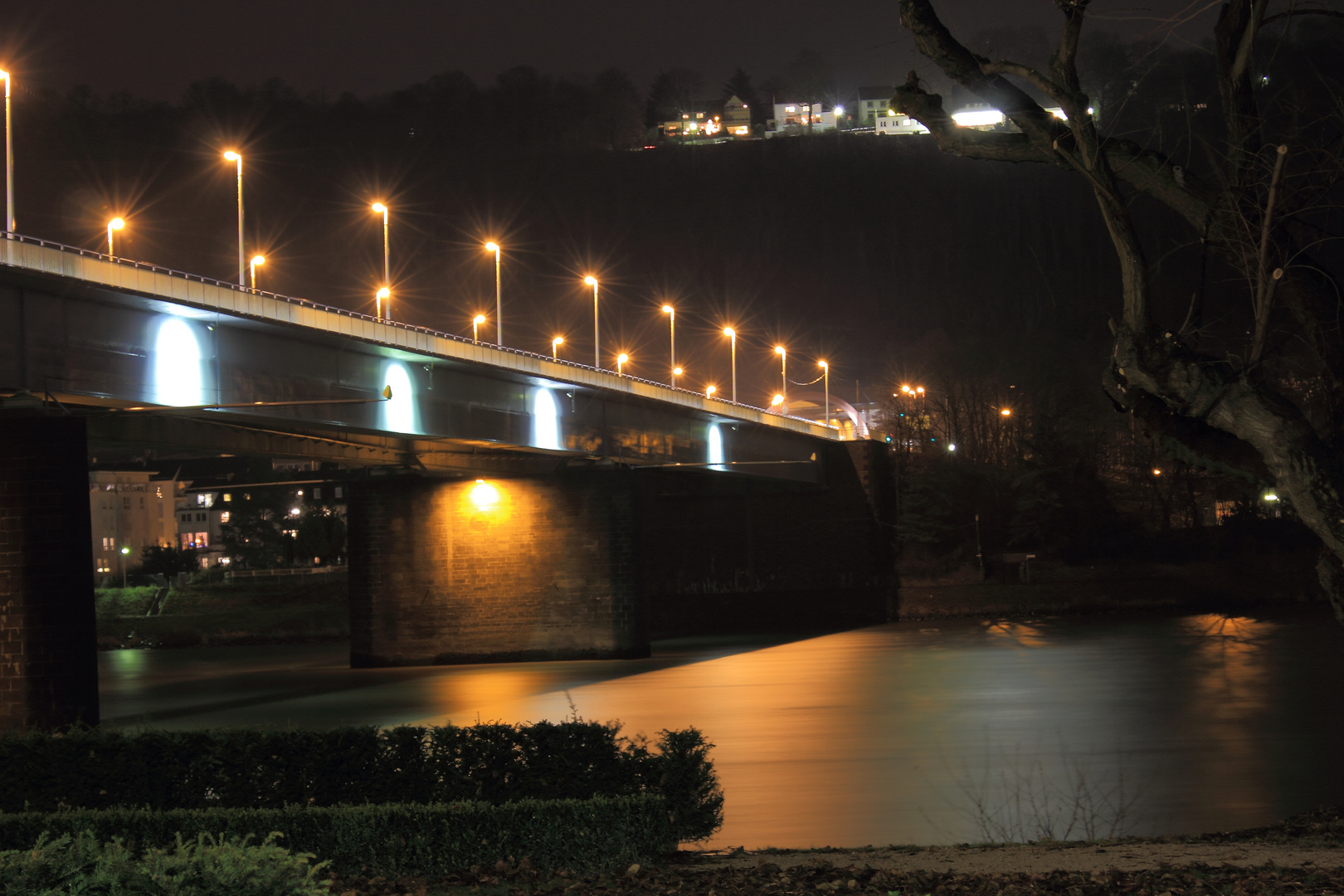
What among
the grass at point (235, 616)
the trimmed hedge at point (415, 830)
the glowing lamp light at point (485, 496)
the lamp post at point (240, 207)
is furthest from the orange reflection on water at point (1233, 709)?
the grass at point (235, 616)

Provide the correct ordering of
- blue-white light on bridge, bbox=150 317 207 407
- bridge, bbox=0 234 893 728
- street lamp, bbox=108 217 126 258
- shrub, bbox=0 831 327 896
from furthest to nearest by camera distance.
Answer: street lamp, bbox=108 217 126 258, blue-white light on bridge, bbox=150 317 207 407, bridge, bbox=0 234 893 728, shrub, bbox=0 831 327 896

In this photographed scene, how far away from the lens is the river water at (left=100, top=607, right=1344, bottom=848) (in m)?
17.7

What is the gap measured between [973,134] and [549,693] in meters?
29.2

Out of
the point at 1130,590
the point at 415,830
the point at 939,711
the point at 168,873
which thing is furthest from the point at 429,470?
the point at 168,873

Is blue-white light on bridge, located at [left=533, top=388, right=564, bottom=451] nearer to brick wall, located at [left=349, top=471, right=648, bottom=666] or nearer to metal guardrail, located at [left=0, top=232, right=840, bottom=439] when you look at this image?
metal guardrail, located at [left=0, top=232, right=840, bottom=439]

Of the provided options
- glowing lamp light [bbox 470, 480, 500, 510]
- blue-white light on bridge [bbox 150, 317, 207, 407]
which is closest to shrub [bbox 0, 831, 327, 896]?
blue-white light on bridge [bbox 150, 317, 207, 407]

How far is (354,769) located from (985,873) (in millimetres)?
5085

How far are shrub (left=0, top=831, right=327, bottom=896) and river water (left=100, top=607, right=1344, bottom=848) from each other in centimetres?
648

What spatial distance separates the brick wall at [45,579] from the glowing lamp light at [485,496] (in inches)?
975

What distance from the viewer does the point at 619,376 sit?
4975cm

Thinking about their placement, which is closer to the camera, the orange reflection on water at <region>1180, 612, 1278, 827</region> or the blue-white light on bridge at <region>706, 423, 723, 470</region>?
the orange reflection on water at <region>1180, 612, 1278, 827</region>

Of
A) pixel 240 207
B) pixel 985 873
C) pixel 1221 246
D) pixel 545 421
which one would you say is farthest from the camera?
pixel 545 421

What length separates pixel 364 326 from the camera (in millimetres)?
34875

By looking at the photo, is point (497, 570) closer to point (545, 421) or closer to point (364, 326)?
point (545, 421)
